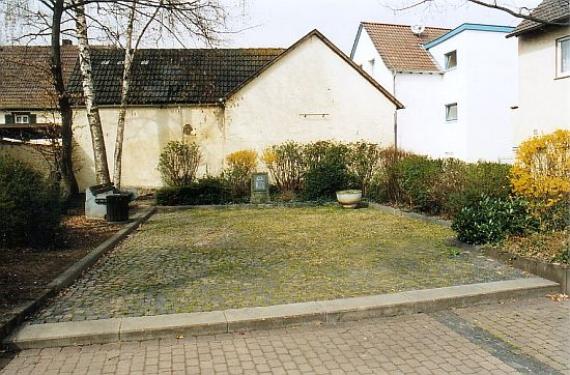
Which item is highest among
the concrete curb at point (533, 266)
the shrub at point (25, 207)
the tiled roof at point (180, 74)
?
the tiled roof at point (180, 74)

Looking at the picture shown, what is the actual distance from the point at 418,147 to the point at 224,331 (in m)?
26.5

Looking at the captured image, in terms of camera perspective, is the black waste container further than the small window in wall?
No

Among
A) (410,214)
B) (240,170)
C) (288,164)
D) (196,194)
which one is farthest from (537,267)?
(240,170)

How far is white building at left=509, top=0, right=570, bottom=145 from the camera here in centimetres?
1609

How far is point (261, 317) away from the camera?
199 inches

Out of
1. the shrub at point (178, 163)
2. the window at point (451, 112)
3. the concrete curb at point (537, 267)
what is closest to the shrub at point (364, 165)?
the shrub at point (178, 163)

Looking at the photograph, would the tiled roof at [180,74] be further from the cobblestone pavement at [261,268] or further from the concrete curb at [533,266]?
the concrete curb at [533,266]

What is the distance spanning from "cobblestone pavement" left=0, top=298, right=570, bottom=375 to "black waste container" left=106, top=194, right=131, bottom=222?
26.0 feet

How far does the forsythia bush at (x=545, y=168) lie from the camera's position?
710cm

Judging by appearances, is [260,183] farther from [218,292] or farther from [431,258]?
[218,292]

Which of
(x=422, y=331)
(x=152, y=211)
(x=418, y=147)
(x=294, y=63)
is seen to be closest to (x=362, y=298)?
(x=422, y=331)

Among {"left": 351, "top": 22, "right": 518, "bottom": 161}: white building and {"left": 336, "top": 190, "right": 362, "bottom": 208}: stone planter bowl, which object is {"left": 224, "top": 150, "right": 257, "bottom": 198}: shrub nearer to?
{"left": 336, "top": 190, "right": 362, "bottom": 208}: stone planter bowl

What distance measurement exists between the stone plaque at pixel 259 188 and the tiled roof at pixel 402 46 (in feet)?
48.3

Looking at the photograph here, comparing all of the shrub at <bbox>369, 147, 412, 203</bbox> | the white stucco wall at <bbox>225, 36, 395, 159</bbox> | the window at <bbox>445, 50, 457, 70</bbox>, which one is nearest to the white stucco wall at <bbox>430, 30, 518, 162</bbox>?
the window at <bbox>445, 50, 457, 70</bbox>
